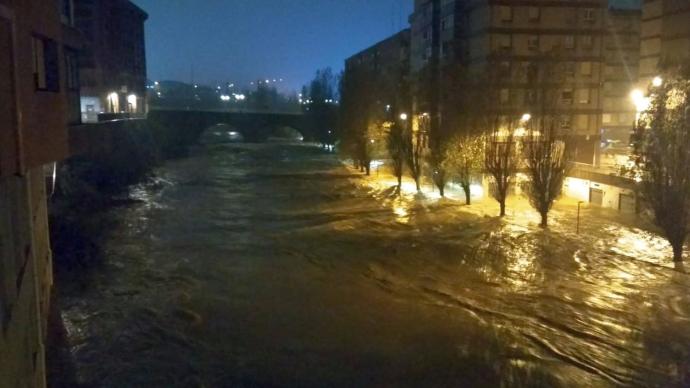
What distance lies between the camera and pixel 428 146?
41.9 meters

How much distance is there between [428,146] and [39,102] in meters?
32.4

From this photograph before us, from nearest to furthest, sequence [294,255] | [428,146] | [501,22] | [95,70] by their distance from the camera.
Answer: [294,255] → [428,146] → [501,22] → [95,70]

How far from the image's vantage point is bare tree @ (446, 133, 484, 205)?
35000 mm

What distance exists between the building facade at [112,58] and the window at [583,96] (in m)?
36.7

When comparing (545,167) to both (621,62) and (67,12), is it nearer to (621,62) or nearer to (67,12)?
(67,12)

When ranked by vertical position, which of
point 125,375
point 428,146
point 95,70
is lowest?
point 125,375

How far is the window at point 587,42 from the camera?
5353cm

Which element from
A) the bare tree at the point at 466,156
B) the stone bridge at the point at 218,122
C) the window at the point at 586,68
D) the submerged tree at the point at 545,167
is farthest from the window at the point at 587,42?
the stone bridge at the point at 218,122

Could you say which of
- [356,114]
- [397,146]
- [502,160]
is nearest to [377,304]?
[502,160]

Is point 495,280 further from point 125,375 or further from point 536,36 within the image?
point 536,36

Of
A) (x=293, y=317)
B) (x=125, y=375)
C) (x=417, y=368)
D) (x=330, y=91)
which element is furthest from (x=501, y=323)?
(x=330, y=91)

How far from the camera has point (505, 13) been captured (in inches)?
2041

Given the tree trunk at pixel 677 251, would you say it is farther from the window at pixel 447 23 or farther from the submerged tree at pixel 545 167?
the window at pixel 447 23

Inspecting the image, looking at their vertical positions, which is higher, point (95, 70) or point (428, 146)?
point (95, 70)
